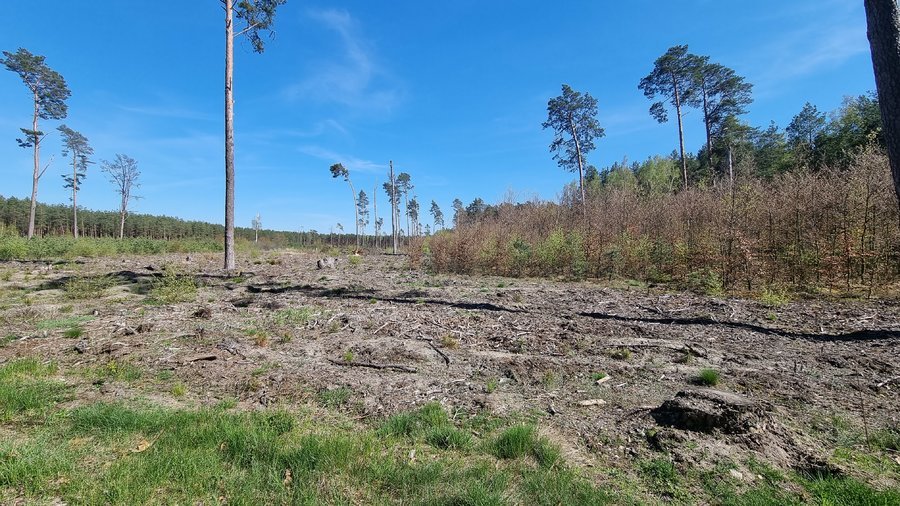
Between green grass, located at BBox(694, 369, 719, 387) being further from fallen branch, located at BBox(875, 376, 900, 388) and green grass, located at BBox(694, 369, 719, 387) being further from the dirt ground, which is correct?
fallen branch, located at BBox(875, 376, 900, 388)

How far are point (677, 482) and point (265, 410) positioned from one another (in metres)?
3.10

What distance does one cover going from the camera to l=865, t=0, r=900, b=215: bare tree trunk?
107 inches

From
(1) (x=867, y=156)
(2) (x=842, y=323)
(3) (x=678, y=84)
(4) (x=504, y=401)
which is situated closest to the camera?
(4) (x=504, y=401)

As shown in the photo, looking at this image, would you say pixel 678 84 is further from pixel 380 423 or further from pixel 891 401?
pixel 380 423

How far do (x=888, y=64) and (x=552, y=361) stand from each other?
3867 mm

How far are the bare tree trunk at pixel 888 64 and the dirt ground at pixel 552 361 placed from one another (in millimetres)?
2053

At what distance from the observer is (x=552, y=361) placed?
4301 millimetres

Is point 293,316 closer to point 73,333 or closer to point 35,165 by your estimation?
point 73,333

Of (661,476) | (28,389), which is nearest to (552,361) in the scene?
(661,476)

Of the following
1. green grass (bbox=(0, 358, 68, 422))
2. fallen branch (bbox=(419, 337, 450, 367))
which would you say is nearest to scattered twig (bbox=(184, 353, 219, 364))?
green grass (bbox=(0, 358, 68, 422))

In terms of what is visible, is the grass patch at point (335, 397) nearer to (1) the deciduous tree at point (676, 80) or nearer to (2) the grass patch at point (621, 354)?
(2) the grass patch at point (621, 354)

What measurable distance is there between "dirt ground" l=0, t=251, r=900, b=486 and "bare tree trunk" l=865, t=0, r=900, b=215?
205cm

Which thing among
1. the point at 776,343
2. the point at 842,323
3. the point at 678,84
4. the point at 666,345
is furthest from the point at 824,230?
the point at 678,84

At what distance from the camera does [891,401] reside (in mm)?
3078
